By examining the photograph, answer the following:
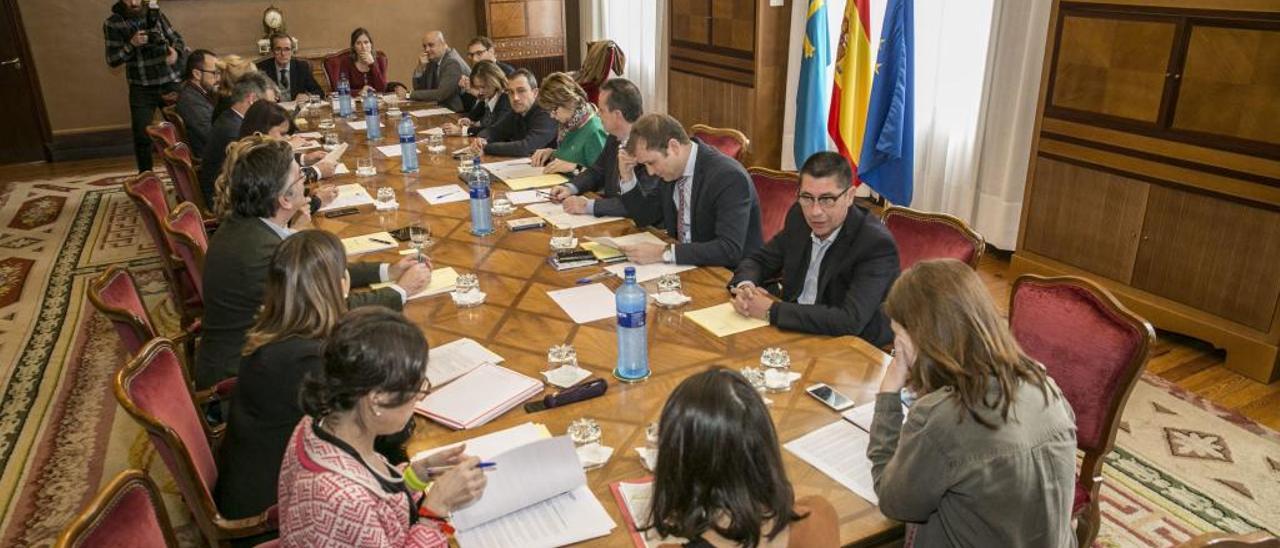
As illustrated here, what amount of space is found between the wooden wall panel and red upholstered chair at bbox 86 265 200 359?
4.35 metres

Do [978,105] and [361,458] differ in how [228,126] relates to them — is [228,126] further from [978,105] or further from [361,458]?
[978,105]

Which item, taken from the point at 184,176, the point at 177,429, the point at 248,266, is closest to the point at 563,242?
the point at 248,266

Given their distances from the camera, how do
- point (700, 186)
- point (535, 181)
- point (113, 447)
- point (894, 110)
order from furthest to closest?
1. point (894, 110)
2. point (535, 181)
3. point (700, 186)
4. point (113, 447)

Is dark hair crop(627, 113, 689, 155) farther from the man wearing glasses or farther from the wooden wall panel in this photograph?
the man wearing glasses

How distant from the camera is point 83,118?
8.81 metres

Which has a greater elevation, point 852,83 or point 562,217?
point 852,83

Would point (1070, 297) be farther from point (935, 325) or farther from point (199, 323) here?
point (199, 323)

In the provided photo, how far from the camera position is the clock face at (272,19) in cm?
881

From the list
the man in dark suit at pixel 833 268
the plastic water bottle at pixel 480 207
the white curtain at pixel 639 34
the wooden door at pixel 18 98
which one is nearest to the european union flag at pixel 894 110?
the man in dark suit at pixel 833 268

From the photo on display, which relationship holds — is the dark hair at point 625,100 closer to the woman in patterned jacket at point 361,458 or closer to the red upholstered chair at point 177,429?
the red upholstered chair at point 177,429

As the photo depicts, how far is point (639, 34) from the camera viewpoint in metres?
9.12

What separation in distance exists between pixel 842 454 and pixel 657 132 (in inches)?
77.3

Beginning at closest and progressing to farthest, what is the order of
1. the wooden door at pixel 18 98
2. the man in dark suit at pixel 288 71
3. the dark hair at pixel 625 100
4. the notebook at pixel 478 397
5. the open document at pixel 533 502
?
the open document at pixel 533 502 < the notebook at pixel 478 397 < the dark hair at pixel 625 100 < the man in dark suit at pixel 288 71 < the wooden door at pixel 18 98

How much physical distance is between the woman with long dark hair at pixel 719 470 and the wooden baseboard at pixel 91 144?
9.39 m
